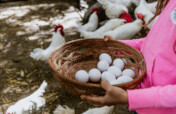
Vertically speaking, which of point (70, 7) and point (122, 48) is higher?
point (122, 48)

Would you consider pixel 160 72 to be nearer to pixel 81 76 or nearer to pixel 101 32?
pixel 81 76

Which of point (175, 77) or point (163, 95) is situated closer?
point (163, 95)

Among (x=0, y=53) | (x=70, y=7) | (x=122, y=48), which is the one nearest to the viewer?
(x=122, y=48)

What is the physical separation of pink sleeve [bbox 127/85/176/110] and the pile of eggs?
341 millimetres

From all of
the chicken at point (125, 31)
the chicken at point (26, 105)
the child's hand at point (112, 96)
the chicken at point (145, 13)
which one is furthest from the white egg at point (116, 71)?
the chicken at point (145, 13)

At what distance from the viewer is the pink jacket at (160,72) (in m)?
0.76

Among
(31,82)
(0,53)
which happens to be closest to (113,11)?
(31,82)

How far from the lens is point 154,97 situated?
767mm

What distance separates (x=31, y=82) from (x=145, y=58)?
62.6 inches

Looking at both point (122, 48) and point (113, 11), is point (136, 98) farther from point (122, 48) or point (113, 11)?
point (113, 11)

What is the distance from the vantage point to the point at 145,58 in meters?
1.06

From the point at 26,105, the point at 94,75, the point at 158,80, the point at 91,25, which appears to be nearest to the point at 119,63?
the point at 94,75

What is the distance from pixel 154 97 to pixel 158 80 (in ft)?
0.48

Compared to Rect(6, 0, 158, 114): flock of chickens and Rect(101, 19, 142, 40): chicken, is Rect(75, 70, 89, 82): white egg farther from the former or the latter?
Rect(101, 19, 142, 40): chicken
